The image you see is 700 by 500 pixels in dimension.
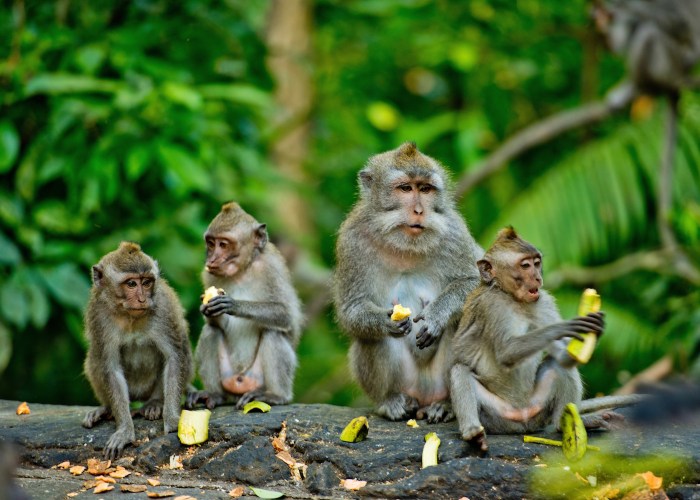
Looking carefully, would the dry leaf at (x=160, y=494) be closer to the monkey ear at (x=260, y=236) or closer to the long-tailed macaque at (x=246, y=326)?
the long-tailed macaque at (x=246, y=326)

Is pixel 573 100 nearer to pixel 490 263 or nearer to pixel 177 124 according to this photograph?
pixel 177 124

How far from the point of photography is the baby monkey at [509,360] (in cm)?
577

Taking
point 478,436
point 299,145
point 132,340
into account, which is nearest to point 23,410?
point 132,340

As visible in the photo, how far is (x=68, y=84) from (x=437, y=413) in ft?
13.3

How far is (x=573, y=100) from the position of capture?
15555 mm

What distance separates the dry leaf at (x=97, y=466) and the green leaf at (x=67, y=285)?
2.10 m

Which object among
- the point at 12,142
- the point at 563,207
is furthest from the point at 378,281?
the point at 563,207

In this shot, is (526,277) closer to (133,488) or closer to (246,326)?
(246,326)

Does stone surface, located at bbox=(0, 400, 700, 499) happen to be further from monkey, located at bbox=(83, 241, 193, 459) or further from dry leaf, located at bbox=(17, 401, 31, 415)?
dry leaf, located at bbox=(17, 401, 31, 415)

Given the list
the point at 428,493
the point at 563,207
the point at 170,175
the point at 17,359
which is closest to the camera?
the point at 428,493

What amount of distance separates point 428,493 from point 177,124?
4.24 metres

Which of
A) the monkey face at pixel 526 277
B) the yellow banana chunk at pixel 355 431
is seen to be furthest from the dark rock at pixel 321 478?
the monkey face at pixel 526 277

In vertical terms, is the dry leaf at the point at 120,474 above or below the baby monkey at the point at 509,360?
below

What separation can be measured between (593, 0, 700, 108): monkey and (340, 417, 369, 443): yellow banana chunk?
711 centimetres
